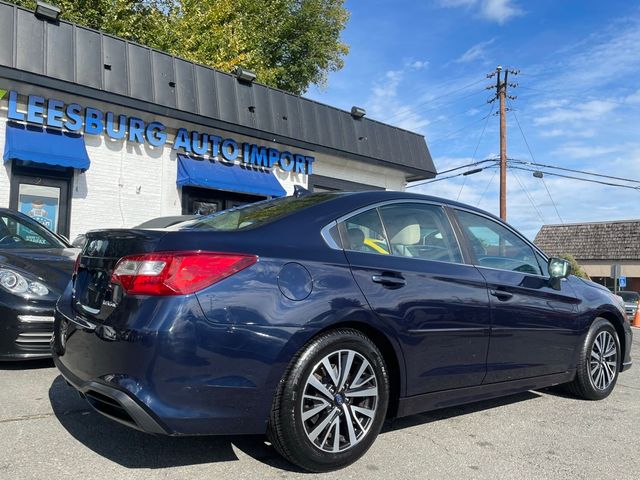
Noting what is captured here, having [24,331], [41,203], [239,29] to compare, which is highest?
[239,29]

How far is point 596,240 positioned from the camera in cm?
4159

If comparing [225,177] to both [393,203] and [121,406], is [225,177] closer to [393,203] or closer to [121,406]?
[393,203]

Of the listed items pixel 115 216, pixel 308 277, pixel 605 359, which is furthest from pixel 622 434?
pixel 115 216

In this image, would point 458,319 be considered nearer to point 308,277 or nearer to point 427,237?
point 427,237

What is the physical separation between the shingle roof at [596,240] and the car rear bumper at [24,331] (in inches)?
1534

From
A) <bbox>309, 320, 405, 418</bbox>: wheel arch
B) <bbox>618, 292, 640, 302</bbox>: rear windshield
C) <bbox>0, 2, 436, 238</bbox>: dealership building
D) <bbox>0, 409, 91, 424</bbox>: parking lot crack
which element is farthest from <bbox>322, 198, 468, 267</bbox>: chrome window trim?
<bbox>618, 292, 640, 302</bbox>: rear windshield

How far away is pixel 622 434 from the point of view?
148 inches

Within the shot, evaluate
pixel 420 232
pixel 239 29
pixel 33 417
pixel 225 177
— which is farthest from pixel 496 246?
pixel 239 29

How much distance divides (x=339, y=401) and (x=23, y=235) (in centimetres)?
412

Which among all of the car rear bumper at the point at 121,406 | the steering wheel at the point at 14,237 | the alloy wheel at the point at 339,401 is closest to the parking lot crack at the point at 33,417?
the car rear bumper at the point at 121,406

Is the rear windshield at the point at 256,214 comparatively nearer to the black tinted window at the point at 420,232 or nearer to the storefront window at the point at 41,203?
the black tinted window at the point at 420,232

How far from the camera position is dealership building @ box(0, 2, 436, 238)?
9.02 meters

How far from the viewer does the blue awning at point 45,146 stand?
8723 mm

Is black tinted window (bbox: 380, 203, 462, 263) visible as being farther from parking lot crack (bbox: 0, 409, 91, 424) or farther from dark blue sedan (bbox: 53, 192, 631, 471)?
parking lot crack (bbox: 0, 409, 91, 424)
